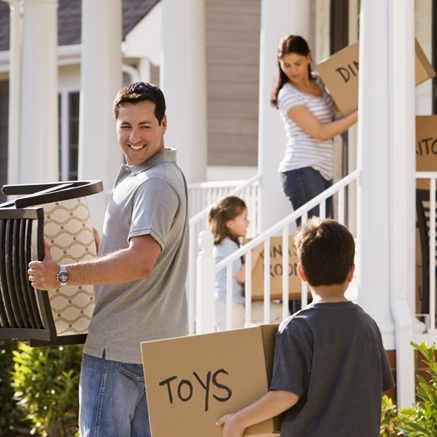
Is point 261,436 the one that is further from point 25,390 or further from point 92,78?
point 92,78

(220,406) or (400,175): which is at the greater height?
(400,175)

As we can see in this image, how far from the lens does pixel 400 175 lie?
462 cm

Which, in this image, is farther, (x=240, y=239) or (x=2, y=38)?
(x=2, y=38)

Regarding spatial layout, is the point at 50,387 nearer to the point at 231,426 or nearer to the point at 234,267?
the point at 234,267

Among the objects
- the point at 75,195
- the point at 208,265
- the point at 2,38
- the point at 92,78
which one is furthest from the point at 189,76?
the point at 2,38

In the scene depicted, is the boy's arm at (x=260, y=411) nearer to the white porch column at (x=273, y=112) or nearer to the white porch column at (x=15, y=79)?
the white porch column at (x=273, y=112)

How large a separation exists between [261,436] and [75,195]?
0.95 m

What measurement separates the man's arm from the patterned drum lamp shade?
12 centimetres

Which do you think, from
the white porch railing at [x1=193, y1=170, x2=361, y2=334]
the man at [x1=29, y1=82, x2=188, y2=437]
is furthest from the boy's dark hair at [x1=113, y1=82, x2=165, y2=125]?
the white porch railing at [x1=193, y1=170, x2=361, y2=334]

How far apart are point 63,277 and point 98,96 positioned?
6060 millimetres

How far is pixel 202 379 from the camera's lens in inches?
88.7

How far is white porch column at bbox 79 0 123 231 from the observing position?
317 inches

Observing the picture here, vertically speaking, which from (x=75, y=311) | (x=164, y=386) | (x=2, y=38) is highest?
(x=2, y=38)

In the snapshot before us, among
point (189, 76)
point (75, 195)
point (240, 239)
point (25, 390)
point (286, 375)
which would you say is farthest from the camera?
point (189, 76)
